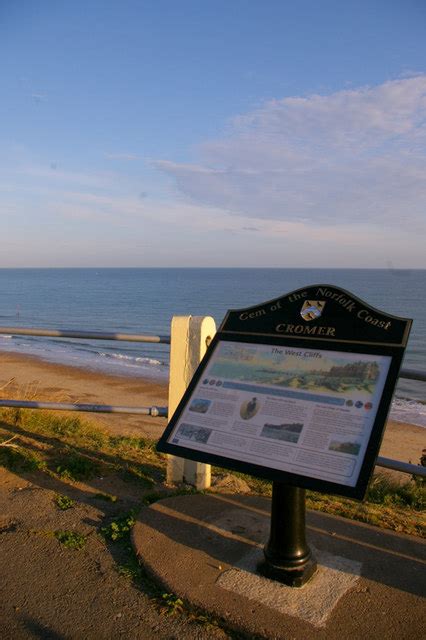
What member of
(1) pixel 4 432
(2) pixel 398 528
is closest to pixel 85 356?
(1) pixel 4 432

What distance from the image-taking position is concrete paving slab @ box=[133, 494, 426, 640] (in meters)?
2.64

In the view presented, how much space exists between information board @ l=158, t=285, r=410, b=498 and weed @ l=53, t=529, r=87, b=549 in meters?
0.87

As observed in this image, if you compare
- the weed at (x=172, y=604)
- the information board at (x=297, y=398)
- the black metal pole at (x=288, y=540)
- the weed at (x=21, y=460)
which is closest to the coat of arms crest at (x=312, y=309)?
the information board at (x=297, y=398)

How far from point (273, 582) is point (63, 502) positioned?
5.20 feet

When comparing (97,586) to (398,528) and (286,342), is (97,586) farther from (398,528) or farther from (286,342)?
(398,528)

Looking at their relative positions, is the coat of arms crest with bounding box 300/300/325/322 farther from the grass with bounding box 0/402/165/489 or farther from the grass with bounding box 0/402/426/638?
the grass with bounding box 0/402/165/489

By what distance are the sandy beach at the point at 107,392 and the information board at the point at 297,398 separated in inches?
214

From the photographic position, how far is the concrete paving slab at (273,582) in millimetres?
2639

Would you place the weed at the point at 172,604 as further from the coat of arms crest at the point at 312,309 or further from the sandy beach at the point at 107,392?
the sandy beach at the point at 107,392

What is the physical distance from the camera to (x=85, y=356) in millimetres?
26234

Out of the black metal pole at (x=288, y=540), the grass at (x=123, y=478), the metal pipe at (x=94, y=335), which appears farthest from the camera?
the metal pipe at (x=94, y=335)

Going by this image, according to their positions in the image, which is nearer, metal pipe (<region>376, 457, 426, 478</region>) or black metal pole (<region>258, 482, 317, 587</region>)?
black metal pole (<region>258, 482, 317, 587</region>)

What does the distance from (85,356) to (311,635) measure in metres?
24.5

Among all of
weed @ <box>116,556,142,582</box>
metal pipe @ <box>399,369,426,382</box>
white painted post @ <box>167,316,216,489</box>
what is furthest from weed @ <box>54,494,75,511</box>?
metal pipe @ <box>399,369,426,382</box>
